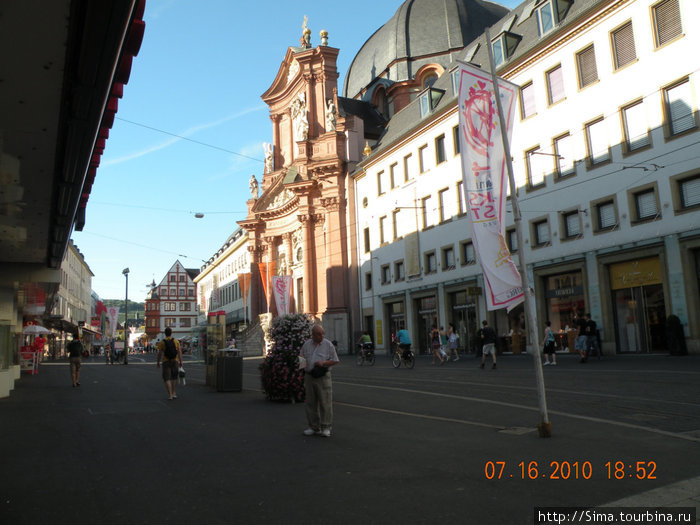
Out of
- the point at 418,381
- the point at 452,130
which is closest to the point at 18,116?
the point at 418,381

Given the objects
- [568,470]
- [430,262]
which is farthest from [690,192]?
[568,470]

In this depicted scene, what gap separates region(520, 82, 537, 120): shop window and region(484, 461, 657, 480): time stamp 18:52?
24.7 m

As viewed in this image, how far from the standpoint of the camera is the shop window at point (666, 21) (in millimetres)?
21594

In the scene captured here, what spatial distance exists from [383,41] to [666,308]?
42.3 m

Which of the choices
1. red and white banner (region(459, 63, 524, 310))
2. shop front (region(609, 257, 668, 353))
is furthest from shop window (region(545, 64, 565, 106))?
red and white banner (region(459, 63, 524, 310))

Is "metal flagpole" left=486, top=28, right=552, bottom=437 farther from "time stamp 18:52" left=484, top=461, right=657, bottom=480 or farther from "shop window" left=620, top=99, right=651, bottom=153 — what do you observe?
"shop window" left=620, top=99, right=651, bottom=153

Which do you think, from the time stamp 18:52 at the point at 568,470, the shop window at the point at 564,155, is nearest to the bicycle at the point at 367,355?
the shop window at the point at 564,155

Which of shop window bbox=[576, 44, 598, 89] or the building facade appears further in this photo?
the building facade

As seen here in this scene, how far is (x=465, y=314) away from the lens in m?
33.8

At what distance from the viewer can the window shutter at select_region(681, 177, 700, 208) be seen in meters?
20.8

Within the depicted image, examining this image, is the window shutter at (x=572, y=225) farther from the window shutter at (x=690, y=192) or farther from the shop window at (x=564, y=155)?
the window shutter at (x=690, y=192)

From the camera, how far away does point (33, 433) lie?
9.64 metres

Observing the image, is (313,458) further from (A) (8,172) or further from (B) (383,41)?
(B) (383,41)

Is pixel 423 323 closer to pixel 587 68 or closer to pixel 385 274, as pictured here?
pixel 385 274
